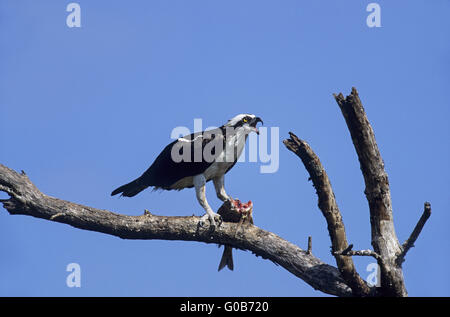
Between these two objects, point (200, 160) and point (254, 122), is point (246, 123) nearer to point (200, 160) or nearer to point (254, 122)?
point (254, 122)

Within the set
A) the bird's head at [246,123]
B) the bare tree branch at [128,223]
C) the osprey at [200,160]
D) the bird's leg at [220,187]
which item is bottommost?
the bare tree branch at [128,223]

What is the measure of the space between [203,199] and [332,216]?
241 centimetres

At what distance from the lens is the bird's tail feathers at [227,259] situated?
30.5 feet

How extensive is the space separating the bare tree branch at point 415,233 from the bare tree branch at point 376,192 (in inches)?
3.5

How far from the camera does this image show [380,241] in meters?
7.53

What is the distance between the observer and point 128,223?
8.93 metres

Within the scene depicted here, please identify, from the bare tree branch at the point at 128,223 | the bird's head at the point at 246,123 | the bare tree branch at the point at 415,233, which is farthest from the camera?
the bird's head at the point at 246,123

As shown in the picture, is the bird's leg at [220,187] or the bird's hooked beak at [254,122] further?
the bird's leg at [220,187]

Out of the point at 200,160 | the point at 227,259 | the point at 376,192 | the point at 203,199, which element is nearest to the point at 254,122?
the point at 200,160

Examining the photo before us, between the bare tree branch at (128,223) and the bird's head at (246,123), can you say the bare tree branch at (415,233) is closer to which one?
the bare tree branch at (128,223)

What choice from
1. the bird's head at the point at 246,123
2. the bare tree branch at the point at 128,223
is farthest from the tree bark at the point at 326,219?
the bird's head at the point at 246,123
